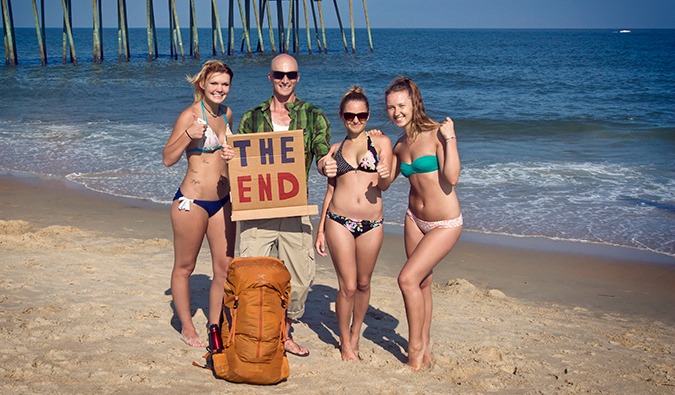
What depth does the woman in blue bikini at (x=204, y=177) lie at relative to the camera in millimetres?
4609

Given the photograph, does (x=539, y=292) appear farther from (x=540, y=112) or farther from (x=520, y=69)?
(x=520, y=69)

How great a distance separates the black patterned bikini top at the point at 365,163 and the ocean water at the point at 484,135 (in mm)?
523

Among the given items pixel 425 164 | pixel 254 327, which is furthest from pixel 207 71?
pixel 254 327

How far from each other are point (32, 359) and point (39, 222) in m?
4.80

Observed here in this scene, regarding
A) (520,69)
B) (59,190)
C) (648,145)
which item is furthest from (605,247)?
(520,69)

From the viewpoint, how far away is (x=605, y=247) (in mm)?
8672

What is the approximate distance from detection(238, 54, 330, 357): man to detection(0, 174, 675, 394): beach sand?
0.60 metres

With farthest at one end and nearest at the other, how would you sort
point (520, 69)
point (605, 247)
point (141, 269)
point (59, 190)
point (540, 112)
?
point (520, 69), point (540, 112), point (59, 190), point (605, 247), point (141, 269)

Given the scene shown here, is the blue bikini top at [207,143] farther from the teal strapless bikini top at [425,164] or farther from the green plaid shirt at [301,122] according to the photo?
the teal strapless bikini top at [425,164]

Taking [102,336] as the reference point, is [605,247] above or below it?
below

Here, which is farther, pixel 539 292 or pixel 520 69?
pixel 520 69

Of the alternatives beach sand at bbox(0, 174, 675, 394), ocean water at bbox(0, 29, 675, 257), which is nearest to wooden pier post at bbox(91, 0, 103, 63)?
ocean water at bbox(0, 29, 675, 257)

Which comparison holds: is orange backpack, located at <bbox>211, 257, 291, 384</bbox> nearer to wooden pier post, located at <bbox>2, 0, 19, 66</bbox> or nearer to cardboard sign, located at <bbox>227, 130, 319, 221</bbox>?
cardboard sign, located at <bbox>227, 130, 319, 221</bbox>

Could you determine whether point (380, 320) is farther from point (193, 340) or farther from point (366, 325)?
point (193, 340)
